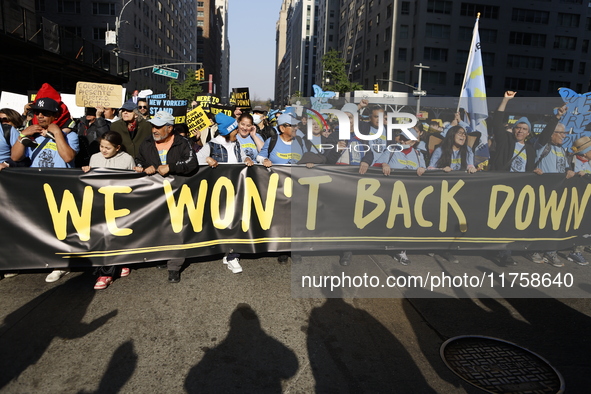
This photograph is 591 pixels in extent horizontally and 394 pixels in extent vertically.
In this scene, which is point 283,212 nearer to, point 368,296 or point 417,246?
point 368,296

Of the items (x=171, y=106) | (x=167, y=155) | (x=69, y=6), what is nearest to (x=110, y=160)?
(x=167, y=155)

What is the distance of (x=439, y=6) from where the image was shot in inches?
2039

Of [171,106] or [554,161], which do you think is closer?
[554,161]

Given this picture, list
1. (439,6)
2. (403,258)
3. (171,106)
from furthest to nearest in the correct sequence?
(439,6)
(171,106)
(403,258)

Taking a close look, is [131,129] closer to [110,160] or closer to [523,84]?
[110,160]

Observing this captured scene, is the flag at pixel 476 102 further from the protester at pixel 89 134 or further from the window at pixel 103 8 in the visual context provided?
the window at pixel 103 8

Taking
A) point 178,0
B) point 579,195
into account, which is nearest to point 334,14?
point 178,0

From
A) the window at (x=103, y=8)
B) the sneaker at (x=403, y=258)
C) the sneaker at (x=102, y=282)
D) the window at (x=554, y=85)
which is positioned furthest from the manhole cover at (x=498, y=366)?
the window at (x=554, y=85)

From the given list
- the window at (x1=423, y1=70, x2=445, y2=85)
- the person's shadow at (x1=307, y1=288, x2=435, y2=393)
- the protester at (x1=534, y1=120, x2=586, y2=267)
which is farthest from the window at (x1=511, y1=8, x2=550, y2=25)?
the person's shadow at (x1=307, y1=288, x2=435, y2=393)

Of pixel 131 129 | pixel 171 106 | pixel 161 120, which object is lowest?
pixel 131 129

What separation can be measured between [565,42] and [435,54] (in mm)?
18380

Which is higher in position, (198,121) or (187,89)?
(187,89)

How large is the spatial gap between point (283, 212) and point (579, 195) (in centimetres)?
438

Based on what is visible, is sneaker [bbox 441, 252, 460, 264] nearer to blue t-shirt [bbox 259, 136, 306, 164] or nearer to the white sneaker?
blue t-shirt [bbox 259, 136, 306, 164]
